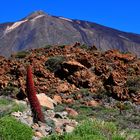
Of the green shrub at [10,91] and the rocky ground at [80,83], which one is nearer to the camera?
the rocky ground at [80,83]

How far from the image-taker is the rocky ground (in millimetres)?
21188

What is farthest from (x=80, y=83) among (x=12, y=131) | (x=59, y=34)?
(x=59, y=34)

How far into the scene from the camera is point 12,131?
12734 mm

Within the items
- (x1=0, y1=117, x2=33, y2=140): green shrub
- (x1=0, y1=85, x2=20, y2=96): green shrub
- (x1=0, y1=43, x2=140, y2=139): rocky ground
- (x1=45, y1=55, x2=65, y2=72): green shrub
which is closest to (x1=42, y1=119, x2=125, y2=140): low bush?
(x1=0, y1=117, x2=33, y2=140): green shrub

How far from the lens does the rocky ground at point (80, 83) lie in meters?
21.2

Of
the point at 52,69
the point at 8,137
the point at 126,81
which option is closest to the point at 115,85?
the point at 126,81

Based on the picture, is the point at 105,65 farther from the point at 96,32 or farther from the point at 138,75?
the point at 96,32

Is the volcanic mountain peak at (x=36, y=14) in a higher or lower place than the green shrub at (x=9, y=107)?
higher

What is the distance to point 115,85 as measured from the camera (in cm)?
2484

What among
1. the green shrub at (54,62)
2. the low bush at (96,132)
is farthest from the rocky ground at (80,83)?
the low bush at (96,132)

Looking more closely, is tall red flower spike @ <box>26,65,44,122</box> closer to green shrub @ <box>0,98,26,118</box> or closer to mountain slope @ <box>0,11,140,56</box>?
green shrub @ <box>0,98,26,118</box>

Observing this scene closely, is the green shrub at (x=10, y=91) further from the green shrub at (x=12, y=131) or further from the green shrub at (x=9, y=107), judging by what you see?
the green shrub at (x=12, y=131)

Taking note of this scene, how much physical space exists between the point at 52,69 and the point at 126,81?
11.2 ft

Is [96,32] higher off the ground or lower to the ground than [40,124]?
higher
